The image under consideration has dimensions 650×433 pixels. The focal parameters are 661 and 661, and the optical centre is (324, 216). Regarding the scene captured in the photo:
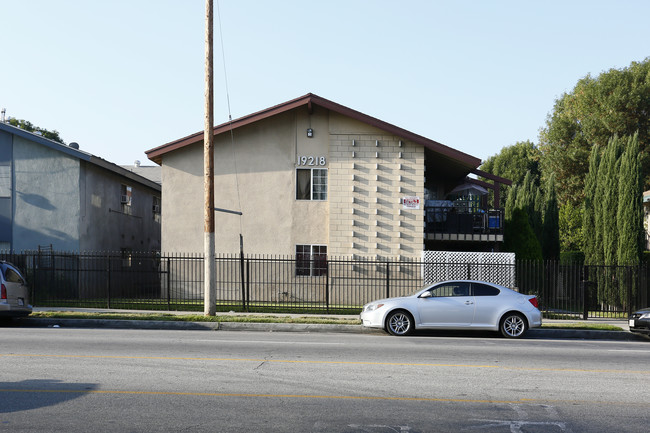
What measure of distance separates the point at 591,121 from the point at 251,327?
33874 millimetres

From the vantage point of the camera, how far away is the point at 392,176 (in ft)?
80.6

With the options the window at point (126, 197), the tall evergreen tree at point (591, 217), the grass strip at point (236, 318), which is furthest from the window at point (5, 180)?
the tall evergreen tree at point (591, 217)

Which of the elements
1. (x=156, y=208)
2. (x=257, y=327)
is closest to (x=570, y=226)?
(x=156, y=208)

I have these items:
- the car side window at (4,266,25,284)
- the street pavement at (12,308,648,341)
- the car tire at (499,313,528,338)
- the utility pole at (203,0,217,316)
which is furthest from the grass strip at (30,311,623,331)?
the car tire at (499,313,528,338)

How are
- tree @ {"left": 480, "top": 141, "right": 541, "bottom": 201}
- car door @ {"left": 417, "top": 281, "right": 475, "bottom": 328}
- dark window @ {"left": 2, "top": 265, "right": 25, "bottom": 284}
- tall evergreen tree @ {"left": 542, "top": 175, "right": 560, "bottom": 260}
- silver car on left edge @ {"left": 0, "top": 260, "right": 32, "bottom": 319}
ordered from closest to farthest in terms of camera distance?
car door @ {"left": 417, "top": 281, "right": 475, "bottom": 328} < silver car on left edge @ {"left": 0, "top": 260, "right": 32, "bottom": 319} < dark window @ {"left": 2, "top": 265, "right": 25, "bottom": 284} < tall evergreen tree @ {"left": 542, "top": 175, "right": 560, "bottom": 260} < tree @ {"left": 480, "top": 141, "right": 541, "bottom": 201}

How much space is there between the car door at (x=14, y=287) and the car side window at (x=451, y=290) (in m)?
10.1

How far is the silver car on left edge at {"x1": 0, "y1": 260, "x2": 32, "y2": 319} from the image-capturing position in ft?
51.8

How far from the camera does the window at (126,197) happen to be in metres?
30.8

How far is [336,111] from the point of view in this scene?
79.9 feet

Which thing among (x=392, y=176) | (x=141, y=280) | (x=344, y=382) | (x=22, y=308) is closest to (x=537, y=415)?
(x=344, y=382)

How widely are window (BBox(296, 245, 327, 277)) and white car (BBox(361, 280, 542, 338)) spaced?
8665 mm

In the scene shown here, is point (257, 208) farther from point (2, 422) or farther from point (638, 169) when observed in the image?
point (2, 422)

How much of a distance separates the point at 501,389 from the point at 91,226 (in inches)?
846

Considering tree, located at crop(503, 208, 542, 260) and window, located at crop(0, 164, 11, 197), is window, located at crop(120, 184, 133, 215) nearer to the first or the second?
window, located at crop(0, 164, 11, 197)
